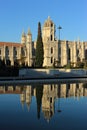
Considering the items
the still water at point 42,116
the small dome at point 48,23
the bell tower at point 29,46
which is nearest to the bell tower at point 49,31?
the small dome at point 48,23

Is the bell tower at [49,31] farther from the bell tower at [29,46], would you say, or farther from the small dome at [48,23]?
the bell tower at [29,46]

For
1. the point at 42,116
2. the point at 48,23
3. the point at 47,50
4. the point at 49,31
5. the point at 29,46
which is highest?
the point at 48,23

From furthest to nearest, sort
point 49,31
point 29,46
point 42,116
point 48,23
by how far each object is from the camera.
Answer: point 29,46 → point 48,23 → point 49,31 → point 42,116

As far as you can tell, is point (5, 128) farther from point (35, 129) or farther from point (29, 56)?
point (29, 56)

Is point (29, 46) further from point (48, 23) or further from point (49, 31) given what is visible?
point (48, 23)

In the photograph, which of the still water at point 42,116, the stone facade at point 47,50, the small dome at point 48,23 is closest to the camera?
the still water at point 42,116

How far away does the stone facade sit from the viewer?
87.2 metres

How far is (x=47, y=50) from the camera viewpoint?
86.8 m

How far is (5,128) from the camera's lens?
11.5m

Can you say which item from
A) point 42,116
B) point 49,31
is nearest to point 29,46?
point 49,31

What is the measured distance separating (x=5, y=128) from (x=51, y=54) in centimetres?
7597

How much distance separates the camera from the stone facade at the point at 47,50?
87.2 meters

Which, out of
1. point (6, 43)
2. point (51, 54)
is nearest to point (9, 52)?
point (6, 43)

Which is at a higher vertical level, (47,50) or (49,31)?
(49,31)
